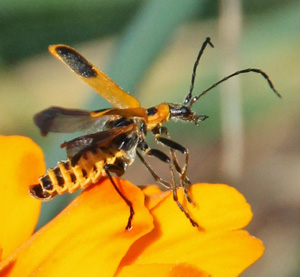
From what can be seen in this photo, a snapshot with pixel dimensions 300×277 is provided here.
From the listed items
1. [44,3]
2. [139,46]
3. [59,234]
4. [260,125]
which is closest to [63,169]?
[59,234]

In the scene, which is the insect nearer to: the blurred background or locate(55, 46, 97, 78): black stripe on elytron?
locate(55, 46, 97, 78): black stripe on elytron

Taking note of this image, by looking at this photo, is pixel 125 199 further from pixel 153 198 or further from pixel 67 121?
pixel 67 121

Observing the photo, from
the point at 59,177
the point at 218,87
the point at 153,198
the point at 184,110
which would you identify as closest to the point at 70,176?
the point at 59,177

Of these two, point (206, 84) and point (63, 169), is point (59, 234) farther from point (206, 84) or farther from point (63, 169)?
point (206, 84)

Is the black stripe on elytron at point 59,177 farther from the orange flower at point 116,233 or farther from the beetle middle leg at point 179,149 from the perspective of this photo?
the beetle middle leg at point 179,149

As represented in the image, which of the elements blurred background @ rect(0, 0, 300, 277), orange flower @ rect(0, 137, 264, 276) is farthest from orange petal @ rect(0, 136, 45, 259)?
blurred background @ rect(0, 0, 300, 277)

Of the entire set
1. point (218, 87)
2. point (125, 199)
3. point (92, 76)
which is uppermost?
point (92, 76)

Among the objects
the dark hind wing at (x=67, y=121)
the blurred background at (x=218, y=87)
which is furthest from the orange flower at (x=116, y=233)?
the blurred background at (x=218, y=87)
